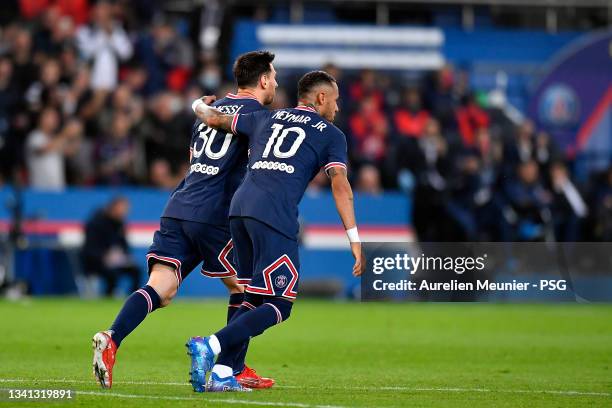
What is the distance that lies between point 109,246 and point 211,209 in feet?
37.9

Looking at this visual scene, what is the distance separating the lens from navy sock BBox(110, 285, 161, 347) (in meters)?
8.72

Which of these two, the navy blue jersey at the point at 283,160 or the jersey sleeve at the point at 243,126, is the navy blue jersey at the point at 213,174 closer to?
the jersey sleeve at the point at 243,126

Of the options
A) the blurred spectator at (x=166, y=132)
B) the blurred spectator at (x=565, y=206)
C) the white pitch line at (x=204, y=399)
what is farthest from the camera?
the blurred spectator at (x=565, y=206)

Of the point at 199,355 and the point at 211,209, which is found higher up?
the point at 211,209

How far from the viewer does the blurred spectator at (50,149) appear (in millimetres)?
20547

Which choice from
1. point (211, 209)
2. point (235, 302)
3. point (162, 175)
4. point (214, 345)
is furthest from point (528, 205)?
point (214, 345)

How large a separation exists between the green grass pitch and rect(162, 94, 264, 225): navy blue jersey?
1.24 m

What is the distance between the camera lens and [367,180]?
856 inches

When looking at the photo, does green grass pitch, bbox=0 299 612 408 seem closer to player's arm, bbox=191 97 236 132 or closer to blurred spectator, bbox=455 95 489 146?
player's arm, bbox=191 97 236 132

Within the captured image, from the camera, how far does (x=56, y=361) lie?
11008 millimetres

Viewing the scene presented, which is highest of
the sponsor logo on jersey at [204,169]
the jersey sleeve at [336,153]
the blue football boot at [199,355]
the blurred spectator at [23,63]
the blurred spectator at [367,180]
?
the blurred spectator at [23,63]

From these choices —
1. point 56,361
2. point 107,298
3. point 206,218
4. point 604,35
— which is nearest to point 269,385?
point 206,218

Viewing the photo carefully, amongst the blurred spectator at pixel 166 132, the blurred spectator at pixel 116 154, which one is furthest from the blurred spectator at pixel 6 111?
the blurred spectator at pixel 166 132

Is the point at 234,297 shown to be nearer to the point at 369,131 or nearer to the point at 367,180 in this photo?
the point at 367,180
